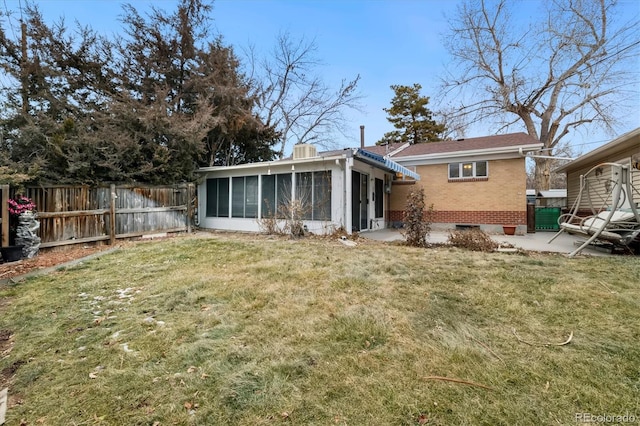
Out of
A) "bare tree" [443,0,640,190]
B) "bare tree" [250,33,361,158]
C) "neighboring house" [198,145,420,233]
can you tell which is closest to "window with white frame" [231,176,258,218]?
"neighboring house" [198,145,420,233]

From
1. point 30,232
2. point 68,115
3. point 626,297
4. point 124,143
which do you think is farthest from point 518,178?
point 68,115

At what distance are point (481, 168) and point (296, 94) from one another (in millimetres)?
13473

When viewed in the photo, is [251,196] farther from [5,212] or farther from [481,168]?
[481,168]

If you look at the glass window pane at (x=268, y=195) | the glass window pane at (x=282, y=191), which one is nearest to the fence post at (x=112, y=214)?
the glass window pane at (x=268, y=195)

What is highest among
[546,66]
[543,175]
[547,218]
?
[546,66]

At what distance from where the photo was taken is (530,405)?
185 cm

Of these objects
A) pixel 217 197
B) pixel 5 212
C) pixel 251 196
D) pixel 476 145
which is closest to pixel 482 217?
pixel 476 145

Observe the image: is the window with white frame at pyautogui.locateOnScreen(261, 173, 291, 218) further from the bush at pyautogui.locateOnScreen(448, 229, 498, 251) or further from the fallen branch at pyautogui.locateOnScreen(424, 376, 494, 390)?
the fallen branch at pyautogui.locateOnScreen(424, 376, 494, 390)

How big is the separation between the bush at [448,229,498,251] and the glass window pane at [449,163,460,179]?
15.7 feet

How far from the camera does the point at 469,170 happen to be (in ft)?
37.6

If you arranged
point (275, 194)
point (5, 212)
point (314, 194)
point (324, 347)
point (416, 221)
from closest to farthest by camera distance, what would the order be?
point (324, 347) < point (5, 212) < point (416, 221) < point (314, 194) < point (275, 194)

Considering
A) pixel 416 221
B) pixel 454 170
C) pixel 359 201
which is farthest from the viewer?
pixel 454 170

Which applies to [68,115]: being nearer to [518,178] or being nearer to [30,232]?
[30,232]

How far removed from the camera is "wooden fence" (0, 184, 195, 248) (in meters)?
7.37
